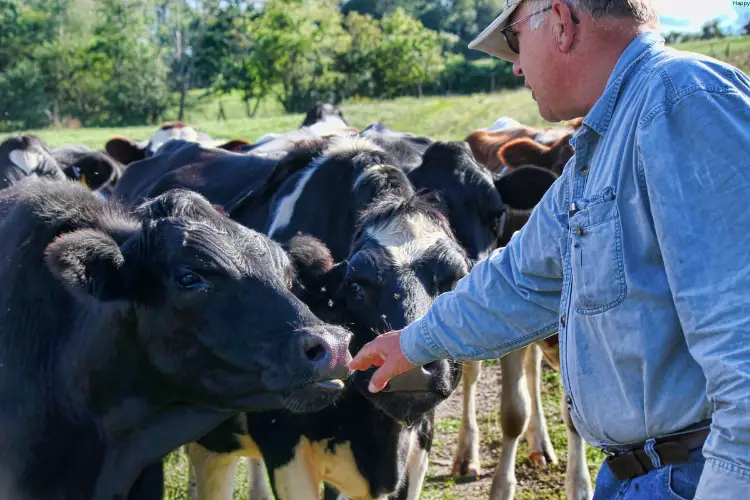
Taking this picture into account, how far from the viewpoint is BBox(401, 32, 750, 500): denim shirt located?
1.65 metres

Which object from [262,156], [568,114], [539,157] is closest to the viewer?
[568,114]

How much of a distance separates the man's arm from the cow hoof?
4.55 meters

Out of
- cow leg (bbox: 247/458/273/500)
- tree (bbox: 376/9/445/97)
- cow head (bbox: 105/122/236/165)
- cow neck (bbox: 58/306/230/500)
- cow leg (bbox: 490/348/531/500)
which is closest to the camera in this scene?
cow neck (bbox: 58/306/230/500)

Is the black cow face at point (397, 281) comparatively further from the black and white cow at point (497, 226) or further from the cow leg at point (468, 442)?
the cow leg at point (468, 442)

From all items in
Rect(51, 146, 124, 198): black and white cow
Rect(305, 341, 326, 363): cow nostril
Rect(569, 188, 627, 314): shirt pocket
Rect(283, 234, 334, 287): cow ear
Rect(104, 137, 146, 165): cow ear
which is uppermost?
Rect(569, 188, 627, 314): shirt pocket

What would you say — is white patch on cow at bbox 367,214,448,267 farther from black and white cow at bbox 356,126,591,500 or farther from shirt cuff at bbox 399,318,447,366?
shirt cuff at bbox 399,318,447,366

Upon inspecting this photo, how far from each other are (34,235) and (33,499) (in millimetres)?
1020

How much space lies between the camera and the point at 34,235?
3359 millimetres

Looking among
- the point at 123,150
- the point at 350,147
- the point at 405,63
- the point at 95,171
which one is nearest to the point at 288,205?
the point at 350,147

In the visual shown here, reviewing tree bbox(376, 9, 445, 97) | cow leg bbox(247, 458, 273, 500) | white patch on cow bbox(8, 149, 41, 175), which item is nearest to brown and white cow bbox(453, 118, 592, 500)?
cow leg bbox(247, 458, 273, 500)

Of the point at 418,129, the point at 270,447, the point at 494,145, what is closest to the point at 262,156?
the point at 270,447

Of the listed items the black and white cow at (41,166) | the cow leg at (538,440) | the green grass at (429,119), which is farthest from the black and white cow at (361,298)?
the green grass at (429,119)

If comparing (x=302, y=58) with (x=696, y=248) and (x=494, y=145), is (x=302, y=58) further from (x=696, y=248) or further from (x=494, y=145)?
(x=696, y=248)

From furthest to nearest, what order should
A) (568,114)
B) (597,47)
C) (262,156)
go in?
(262,156) → (568,114) → (597,47)
